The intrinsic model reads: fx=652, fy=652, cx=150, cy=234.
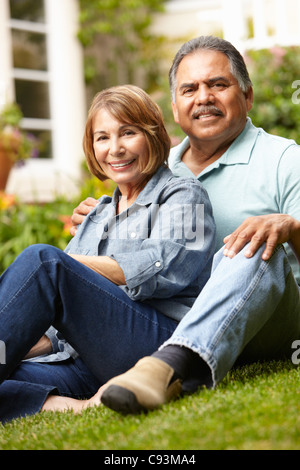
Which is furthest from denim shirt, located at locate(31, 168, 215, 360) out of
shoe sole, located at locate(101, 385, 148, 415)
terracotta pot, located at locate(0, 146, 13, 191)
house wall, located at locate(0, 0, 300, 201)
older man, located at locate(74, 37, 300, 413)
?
house wall, located at locate(0, 0, 300, 201)

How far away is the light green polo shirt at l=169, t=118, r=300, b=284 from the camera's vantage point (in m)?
2.46

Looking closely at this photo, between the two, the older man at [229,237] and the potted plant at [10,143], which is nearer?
the older man at [229,237]

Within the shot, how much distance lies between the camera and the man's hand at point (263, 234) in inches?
78.3

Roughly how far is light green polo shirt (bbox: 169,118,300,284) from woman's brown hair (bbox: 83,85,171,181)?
0.88 ft

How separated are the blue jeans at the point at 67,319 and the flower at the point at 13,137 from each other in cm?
390

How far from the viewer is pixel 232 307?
1919 millimetres

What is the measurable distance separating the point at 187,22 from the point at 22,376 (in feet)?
23.9

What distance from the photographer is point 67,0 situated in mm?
7410

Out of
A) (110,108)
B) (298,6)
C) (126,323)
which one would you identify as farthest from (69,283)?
(298,6)

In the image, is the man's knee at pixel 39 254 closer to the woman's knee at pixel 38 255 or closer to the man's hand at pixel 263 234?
the woman's knee at pixel 38 255

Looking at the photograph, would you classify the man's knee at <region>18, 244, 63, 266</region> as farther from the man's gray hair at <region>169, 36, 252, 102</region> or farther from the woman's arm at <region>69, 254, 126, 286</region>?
the man's gray hair at <region>169, 36, 252, 102</region>

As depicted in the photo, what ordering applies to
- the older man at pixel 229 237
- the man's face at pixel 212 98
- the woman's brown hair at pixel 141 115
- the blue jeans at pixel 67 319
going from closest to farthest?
the older man at pixel 229 237, the blue jeans at pixel 67 319, the woman's brown hair at pixel 141 115, the man's face at pixel 212 98

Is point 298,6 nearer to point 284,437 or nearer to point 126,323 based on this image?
point 126,323

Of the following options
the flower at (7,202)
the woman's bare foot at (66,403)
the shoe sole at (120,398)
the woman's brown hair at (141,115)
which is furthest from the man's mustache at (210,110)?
the flower at (7,202)
